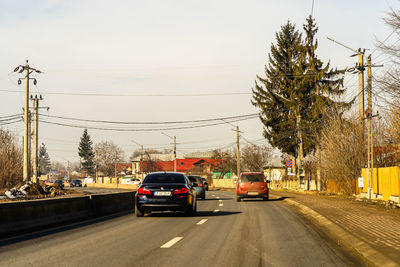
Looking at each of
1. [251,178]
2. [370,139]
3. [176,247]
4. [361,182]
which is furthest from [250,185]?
[176,247]

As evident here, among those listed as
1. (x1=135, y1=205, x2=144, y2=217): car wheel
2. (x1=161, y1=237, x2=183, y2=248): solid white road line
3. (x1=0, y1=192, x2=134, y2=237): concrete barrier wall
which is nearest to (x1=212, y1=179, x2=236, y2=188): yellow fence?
(x1=0, y1=192, x2=134, y2=237): concrete barrier wall

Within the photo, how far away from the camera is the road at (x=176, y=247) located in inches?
306

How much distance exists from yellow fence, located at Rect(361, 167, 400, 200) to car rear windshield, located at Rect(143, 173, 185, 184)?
418 inches

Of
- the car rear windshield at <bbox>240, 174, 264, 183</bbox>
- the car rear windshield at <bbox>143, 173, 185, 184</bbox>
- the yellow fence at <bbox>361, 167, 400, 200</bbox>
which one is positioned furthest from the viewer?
the car rear windshield at <bbox>240, 174, 264, 183</bbox>

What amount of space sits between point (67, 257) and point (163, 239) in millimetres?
2852

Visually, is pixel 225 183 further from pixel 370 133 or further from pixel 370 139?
pixel 370 133

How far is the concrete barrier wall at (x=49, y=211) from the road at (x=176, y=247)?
2.85 ft

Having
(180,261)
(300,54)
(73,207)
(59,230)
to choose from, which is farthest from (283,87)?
(180,261)

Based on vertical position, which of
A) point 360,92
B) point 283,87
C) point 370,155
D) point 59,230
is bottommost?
point 59,230

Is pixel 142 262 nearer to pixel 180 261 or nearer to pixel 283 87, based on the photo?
pixel 180 261

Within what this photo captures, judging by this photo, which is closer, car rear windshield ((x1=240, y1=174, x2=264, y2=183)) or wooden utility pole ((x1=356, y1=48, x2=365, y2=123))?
wooden utility pole ((x1=356, y1=48, x2=365, y2=123))

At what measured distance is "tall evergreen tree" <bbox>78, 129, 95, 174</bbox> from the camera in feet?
498

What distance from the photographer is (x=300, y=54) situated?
50344 mm

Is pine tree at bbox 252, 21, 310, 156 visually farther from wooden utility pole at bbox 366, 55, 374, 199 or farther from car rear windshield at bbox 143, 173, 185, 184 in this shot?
car rear windshield at bbox 143, 173, 185, 184
